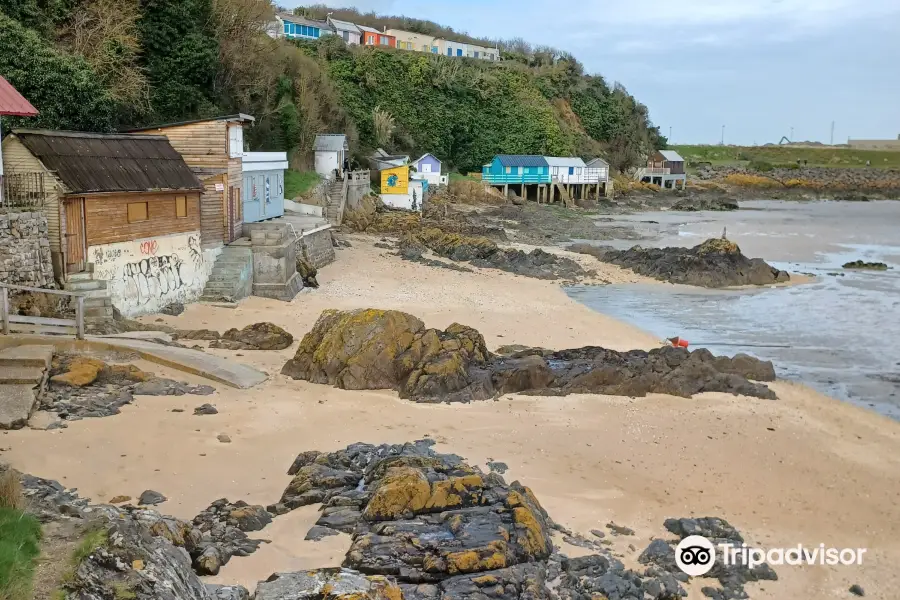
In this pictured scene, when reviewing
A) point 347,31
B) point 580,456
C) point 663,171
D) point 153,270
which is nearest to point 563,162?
point 663,171

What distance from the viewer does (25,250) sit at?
16.1m

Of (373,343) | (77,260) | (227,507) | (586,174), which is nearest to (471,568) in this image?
(227,507)

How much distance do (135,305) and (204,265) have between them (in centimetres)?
318

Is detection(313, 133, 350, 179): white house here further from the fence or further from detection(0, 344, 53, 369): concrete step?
detection(0, 344, 53, 369): concrete step

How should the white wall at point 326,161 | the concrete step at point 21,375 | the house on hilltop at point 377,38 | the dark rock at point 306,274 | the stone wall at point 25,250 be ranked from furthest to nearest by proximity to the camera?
the house on hilltop at point 377,38, the white wall at point 326,161, the dark rock at point 306,274, the stone wall at point 25,250, the concrete step at point 21,375

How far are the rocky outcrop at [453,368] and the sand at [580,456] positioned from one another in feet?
1.43

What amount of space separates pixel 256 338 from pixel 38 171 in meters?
5.89

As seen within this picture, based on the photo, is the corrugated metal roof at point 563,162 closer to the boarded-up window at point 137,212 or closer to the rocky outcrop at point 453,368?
the boarded-up window at point 137,212

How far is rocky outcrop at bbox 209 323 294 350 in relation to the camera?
1730 centimetres

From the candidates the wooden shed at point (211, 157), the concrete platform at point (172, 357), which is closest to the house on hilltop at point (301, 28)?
the wooden shed at point (211, 157)

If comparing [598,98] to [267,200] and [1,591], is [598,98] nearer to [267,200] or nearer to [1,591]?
[267,200]

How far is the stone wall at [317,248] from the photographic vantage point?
26.9m

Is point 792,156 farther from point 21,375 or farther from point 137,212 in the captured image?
point 21,375

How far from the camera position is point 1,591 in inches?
190
